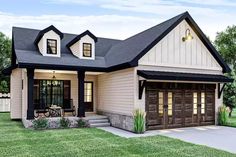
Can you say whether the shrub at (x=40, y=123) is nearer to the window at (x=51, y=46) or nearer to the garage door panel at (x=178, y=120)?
the window at (x=51, y=46)

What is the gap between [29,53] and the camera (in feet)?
50.3

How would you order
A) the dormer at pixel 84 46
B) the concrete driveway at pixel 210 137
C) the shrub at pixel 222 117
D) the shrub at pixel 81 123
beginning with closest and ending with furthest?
the concrete driveway at pixel 210 137 → the shrub at pixel 81 123 → the shrub at pixel 222 117 → the dormer at pixel 84 46

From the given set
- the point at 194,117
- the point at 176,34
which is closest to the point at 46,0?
the point at 176,34

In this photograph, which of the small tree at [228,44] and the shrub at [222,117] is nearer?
the shrub at [222,117]

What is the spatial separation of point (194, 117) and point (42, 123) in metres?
8.33

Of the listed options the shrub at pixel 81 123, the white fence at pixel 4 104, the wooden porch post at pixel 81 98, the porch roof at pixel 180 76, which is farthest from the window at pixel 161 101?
the white fence at pixel 4 104

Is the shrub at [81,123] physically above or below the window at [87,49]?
below

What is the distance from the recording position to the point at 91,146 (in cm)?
924

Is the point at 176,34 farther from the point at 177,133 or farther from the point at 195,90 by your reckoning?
the point at 177,133

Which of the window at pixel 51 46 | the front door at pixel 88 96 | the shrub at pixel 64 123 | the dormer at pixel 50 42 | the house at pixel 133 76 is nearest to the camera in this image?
the house at pixel 133 76

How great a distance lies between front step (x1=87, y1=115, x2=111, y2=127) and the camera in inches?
576

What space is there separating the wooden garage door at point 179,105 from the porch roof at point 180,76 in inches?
27.3

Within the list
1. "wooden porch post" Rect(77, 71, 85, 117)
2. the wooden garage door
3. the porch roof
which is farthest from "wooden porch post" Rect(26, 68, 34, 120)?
the wooden garage door

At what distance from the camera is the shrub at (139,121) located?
12399 millimetres
